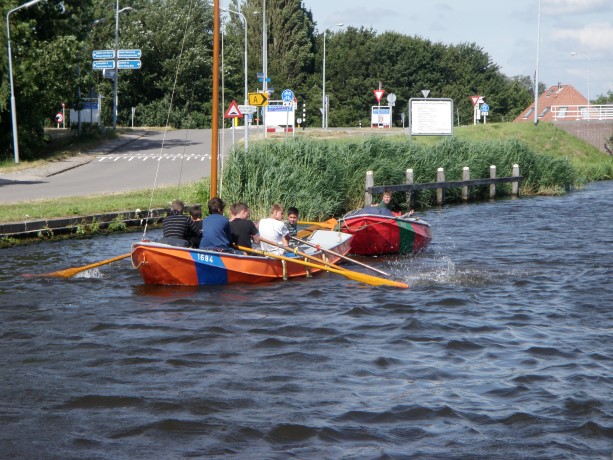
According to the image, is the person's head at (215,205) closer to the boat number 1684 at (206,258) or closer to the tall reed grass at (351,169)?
the boat number 1684 at (206,258)

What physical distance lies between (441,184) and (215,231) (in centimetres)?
1925

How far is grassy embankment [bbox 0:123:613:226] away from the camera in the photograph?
25725mm

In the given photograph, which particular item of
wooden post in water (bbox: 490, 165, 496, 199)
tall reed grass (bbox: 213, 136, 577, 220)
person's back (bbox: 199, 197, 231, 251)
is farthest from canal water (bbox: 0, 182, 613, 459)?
wooden post in water (bbox: 490, 165, 496, 199)

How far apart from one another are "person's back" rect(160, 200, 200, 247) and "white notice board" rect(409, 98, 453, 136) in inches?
1010

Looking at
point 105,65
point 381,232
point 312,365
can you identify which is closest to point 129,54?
point 105,65

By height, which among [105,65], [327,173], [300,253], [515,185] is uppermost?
[105,65]

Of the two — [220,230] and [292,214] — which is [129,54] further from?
[220,230]

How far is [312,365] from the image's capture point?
1152 cm

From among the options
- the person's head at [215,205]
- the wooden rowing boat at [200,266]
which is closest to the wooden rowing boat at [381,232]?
the wooden rowing boat at [200,266]

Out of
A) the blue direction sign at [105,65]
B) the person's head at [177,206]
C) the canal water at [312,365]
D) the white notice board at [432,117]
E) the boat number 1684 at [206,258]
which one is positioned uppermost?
the blue direction sign at [105,65]

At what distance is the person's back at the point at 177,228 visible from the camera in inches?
641

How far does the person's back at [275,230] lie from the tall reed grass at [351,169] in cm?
785

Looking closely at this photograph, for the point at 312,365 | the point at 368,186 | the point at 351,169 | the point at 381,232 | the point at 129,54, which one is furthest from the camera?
the point at 129,54

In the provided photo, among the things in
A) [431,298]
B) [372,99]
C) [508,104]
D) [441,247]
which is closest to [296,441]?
[431,298]
